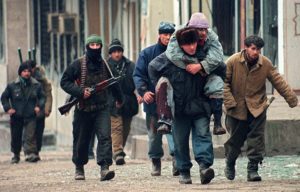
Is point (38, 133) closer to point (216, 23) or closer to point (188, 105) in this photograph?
point (216, 23)

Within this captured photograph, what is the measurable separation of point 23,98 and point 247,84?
8.42 metres

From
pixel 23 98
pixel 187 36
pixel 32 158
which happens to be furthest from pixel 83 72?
pixel 32 158

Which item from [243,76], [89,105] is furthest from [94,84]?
[243,76]

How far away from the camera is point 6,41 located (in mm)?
41406

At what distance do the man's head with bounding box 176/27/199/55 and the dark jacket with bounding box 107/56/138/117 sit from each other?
19.5ft

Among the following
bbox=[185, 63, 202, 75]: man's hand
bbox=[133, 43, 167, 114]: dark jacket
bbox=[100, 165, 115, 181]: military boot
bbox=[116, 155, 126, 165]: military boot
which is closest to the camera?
bbox=[185, 63, 202, 75]: man's hand

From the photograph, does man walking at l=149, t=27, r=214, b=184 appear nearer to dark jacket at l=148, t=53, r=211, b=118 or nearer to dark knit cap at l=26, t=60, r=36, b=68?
dark jacket at l=148, t=53, r=211, b=118

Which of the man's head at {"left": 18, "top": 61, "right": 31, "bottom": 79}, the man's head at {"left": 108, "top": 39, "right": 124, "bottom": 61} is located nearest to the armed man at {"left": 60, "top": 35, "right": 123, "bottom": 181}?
the man's head at {"left": 108, "top": 39, "right": 124, "bottom": 61}

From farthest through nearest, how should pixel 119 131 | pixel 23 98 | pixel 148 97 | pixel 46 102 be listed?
pixel 46 102, pixel 23 98, pixel 119 131, pixel 148 97

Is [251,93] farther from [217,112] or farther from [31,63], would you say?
[31,63]

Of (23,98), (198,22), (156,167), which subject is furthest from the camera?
(23,98)

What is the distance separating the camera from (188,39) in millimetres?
15984

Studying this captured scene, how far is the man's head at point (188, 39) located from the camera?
52.3 ft

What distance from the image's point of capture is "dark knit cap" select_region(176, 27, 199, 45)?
15930mm
